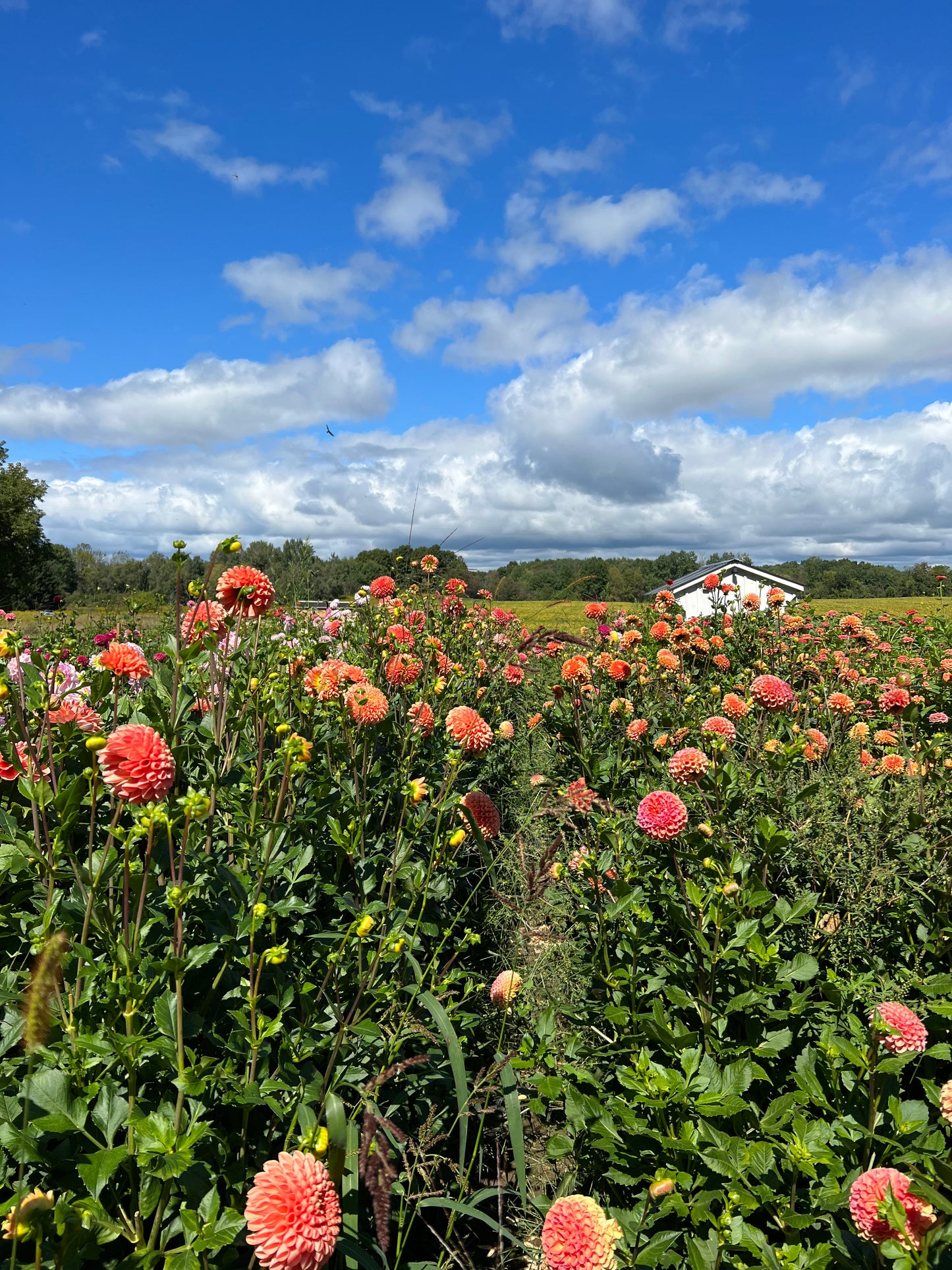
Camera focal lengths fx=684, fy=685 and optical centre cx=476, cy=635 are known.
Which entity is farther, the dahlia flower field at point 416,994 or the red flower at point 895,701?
the red flower at point 895,701

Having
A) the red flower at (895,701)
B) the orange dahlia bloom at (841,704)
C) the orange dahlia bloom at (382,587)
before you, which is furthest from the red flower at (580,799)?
the orange dahlia bloom at (382,587)

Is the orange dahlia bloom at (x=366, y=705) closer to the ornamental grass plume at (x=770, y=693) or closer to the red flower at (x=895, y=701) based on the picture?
the ornamental grass plume at (x=770, y=693)

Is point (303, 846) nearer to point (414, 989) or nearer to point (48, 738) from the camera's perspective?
point (414, 989)

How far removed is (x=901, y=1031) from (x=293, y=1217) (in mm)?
1287

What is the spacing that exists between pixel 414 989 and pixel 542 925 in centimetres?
176

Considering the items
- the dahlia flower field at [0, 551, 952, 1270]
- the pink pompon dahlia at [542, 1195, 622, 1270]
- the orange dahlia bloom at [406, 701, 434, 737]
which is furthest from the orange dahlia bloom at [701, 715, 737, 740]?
the pink pompon dahlia at [542, 1195, 622, 1270]

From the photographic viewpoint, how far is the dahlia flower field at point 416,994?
45.6 inches

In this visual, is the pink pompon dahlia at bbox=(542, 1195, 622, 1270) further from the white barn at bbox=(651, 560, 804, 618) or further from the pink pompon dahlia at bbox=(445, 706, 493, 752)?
the white barn at bbox=(651, 560, 804, 618)

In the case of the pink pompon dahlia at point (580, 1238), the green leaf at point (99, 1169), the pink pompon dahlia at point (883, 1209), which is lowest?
the pink pompon dahlia at point (580, 1238)

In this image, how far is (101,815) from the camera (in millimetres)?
1853

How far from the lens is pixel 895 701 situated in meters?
3.31

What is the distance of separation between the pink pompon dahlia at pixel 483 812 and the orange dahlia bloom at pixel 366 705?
381 millimetres

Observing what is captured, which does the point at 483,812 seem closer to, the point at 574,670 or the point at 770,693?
the point at 574,670

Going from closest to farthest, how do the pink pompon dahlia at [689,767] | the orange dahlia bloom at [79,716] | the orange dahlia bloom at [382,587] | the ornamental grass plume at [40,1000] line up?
1. the ornamental grass plume at [40,1000]
2. the orange dahlia bloom at [79,716]
3. the pink pompon dahlia at [689,767]
4. the orange dahlia bloom at [382,587]
